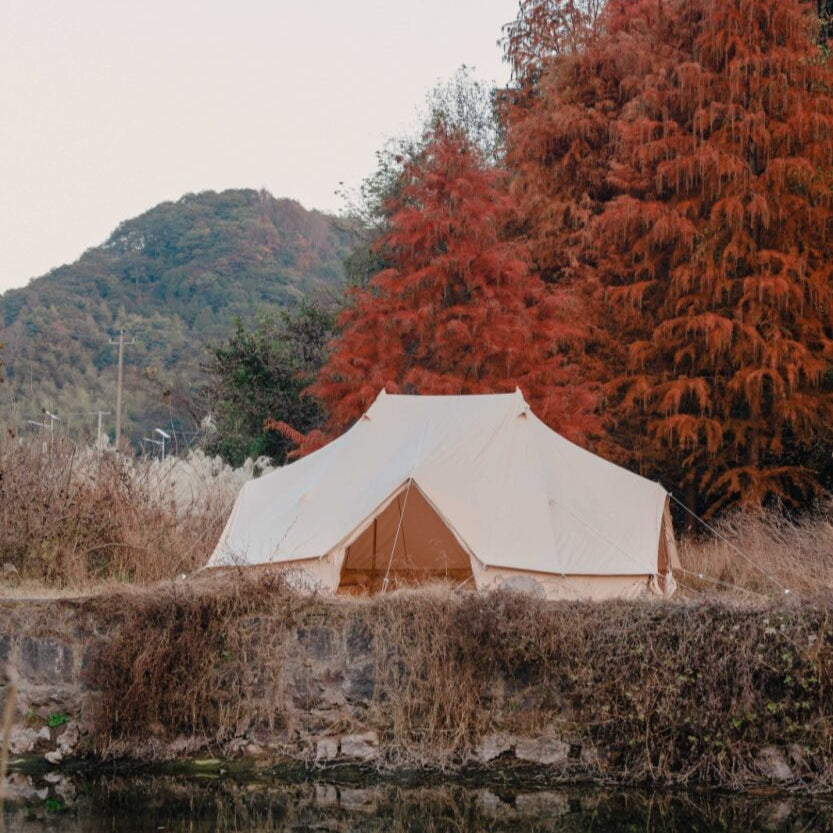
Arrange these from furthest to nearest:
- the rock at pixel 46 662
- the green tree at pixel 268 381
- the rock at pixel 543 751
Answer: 1. the green tree at pixel 268 381
2. the rock at pixel 46 662
3. the rock at pixel 543 751

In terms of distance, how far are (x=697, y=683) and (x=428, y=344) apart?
25.3ft

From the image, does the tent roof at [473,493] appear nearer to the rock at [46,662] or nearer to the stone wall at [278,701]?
the stone wall at [278,701]

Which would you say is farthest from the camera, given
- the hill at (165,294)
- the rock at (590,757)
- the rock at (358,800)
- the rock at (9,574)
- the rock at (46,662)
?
the hill at (165,294)

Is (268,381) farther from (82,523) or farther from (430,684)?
(430,684)

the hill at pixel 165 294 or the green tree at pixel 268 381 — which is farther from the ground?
the hill at pixel 165 294

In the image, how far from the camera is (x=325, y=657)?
29.0 ft

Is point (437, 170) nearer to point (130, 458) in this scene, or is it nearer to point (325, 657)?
point (130, 458)

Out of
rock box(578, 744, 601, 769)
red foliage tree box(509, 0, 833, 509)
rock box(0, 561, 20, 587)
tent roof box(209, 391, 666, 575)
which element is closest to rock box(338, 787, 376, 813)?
rock box(578, 744, 601, 769)

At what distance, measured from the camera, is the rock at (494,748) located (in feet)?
27.3

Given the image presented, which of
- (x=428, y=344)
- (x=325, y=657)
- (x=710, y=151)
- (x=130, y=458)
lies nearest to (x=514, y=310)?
(x=428, y=344)

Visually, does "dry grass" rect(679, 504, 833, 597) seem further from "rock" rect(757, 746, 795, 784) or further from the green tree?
the green tree

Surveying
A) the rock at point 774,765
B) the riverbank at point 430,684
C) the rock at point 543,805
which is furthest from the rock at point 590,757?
the rock at point 774,765

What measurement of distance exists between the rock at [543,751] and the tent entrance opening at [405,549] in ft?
14.5

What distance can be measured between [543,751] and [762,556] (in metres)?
4.69
